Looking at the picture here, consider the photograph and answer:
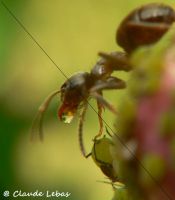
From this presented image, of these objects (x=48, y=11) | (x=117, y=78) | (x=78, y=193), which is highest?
(x=117, y=78)

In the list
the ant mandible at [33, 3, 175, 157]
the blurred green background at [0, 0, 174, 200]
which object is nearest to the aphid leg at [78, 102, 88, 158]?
the ant mandible at [33, 3, 175, 157]

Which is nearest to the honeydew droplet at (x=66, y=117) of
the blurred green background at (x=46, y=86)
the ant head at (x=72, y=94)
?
the ant head at (x=72, y=94)

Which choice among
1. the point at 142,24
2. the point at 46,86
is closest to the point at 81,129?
the point at 142,24

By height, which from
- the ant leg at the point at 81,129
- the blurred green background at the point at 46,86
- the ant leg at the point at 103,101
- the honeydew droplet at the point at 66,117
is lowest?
the blurred green background at the point at 46,86

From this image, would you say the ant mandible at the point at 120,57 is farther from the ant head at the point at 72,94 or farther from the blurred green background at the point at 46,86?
the blurred green background at the point at 46,86

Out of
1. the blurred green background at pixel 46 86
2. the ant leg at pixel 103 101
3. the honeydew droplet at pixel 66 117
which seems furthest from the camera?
the blurred green background at pixel 46 86

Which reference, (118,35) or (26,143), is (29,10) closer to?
(26,143)

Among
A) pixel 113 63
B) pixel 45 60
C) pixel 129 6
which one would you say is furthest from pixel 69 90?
pixel 45 60
